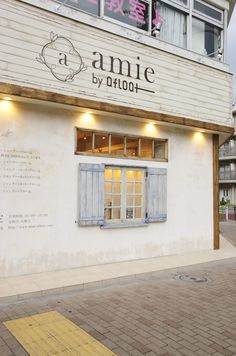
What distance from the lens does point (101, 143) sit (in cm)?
790

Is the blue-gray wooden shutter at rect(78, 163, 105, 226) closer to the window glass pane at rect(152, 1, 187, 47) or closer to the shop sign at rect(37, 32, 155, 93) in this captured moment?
the shop sign at rect(37, 32, 155, 93)

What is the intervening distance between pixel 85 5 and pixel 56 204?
179 inches

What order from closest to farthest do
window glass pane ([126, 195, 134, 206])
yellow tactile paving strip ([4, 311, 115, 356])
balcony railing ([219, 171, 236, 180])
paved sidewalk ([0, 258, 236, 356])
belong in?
yellow tactile paving strip ([4, 311, 115, 356]) → paved sidewalk ([0, 258, 236, 356]) → window glass pane ([126, 195, 134, 206]) → balcony railing ([219, 171, 236, 180])

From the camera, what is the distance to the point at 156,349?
153 inches

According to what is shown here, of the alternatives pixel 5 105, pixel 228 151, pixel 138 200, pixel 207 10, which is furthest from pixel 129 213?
pixel 228 151

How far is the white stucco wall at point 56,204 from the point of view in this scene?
6586 mm

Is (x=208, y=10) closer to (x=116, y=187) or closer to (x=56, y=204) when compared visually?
(x=116, y=187)

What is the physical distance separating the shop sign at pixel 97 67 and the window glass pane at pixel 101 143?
1.18 m

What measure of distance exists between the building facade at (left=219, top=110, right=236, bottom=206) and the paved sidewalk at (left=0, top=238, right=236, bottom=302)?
28.8 metres

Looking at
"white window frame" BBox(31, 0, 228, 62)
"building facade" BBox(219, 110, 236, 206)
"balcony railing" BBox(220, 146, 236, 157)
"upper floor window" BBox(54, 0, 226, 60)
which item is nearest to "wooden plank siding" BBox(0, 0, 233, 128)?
"white window frame" BBox(31, 0, 228, 62)

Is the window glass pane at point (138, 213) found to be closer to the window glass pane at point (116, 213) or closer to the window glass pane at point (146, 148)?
the window glass pane at point (116, 213)

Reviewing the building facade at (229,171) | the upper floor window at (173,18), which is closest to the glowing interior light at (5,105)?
the upper floor window at (173,18)

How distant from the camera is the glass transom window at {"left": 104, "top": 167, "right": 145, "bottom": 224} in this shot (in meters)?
7.99

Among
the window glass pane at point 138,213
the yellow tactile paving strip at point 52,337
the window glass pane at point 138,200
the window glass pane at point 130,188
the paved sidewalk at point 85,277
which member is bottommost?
the yellow tactile paving strip at point 52,337
